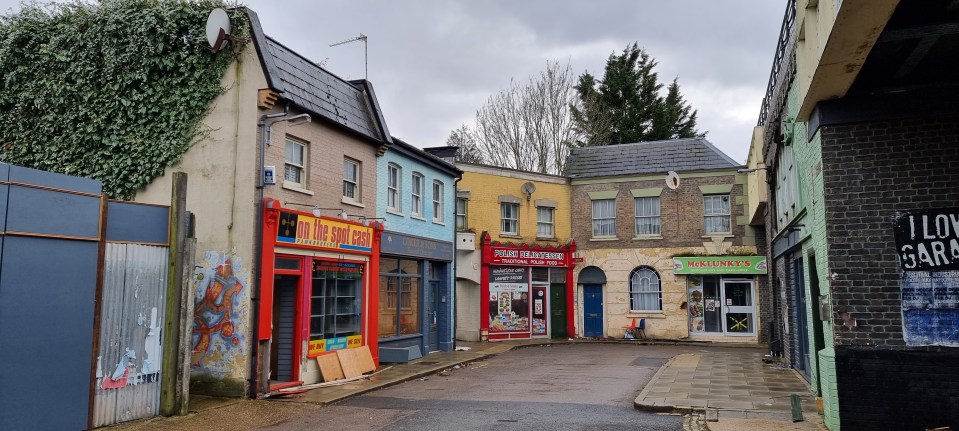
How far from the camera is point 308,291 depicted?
46.0 ft

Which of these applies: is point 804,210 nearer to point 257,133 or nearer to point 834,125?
point 834,125

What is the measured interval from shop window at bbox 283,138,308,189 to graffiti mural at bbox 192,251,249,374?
2.01m

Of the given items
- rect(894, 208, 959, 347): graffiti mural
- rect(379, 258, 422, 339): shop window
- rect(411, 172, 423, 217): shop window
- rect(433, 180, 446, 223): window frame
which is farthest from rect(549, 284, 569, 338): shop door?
rect(894, 208, 959, 347): graffiti mural

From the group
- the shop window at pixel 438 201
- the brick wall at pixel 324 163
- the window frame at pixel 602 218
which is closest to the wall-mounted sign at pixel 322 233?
the brick wall at pixel 324 163

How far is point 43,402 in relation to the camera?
8.84 meters

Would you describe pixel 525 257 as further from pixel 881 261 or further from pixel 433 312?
pixel 881 261

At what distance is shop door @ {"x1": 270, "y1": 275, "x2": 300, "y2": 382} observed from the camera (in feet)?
45.3

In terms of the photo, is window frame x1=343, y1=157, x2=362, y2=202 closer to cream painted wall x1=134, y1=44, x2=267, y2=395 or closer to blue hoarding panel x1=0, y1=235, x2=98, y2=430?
cream painted wall x1=134, y1=44, x2=267, y2=395

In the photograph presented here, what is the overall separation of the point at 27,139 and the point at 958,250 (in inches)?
640

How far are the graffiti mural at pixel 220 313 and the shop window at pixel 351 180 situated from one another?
3.69m

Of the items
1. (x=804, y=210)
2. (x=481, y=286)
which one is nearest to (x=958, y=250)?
(x=804, y=210)

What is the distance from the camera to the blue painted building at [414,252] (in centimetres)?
1770

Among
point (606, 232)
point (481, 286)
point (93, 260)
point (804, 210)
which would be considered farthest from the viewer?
point (606, 232)

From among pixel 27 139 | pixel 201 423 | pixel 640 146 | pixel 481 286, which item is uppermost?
pixel 640 146
